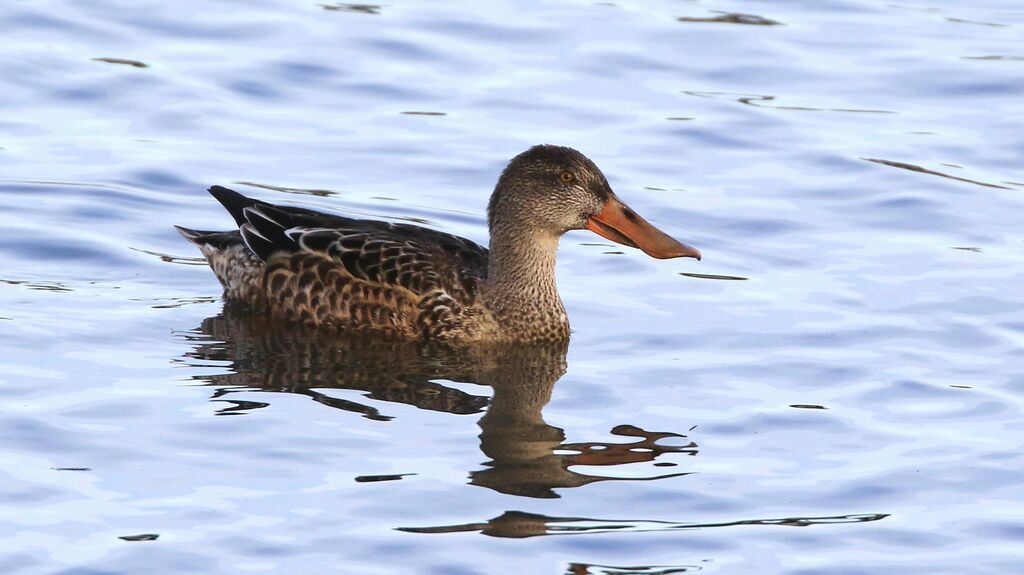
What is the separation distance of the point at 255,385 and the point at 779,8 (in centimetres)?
1053

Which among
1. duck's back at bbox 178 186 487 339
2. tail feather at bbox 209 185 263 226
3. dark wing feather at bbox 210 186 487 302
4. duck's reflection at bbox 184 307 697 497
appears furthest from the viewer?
tail feather at bbox 209 185 263 226

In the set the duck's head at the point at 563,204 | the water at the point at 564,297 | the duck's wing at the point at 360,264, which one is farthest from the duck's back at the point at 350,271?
the duck's head at the point at 563,204

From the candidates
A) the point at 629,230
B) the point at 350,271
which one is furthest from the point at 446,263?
the point at 629,230

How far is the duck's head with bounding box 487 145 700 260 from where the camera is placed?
11805 mm

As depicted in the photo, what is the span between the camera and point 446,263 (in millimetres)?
11875

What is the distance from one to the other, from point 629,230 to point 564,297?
86 cm

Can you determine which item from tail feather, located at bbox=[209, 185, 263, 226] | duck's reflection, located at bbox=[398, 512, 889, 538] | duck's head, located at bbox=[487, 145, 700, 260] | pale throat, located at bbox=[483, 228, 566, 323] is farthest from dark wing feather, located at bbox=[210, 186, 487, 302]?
duck's reflection, located at bbox=[398, 512, 889, 538]

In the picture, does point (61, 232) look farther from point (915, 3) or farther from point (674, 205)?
point (915, 3)

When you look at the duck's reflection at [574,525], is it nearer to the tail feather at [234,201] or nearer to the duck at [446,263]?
the duck at [446,263]

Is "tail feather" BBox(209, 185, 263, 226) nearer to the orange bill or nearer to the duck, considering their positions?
the duck

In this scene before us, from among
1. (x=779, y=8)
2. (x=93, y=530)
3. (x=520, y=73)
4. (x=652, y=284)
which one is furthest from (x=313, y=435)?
(x=779, y=8)

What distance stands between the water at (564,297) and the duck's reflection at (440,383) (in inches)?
1.2

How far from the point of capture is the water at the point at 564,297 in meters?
8.46

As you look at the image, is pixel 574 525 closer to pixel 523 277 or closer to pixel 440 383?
pixel 440 383
